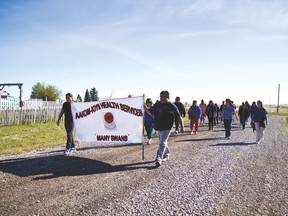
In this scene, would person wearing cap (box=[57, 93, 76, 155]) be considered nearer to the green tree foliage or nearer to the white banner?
the white banner

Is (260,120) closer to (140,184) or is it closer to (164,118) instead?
(164,118)

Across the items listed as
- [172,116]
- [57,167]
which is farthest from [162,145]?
[57,167]

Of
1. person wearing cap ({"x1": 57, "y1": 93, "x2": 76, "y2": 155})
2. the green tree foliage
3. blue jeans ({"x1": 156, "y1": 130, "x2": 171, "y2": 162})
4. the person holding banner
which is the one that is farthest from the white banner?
the green tree foliage

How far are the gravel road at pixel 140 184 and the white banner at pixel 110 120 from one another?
70 centimetres

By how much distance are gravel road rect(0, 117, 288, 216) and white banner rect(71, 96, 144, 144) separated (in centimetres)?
70

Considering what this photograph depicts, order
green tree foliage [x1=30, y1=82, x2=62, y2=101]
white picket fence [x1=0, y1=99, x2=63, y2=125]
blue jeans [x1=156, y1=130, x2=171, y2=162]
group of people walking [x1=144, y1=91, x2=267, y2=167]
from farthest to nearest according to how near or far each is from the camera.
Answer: green tree foliage [x1=30, y1=82, x2=62, y2=101]
white picket fence [x1=0, y1=99, x2=63, y2=125]
group of people walking [x1=144, y1=91, x2=267, y2=167]
blue jeans [x1=156, y1=130, x2=171, y2=162]

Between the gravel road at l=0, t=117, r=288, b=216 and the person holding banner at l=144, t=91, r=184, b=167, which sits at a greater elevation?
the person holding banner at l=144, t=91, r=184, b=167

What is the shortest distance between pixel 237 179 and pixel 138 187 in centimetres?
274

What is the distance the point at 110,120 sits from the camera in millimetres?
9977

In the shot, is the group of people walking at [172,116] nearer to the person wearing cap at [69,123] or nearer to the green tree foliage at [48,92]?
the person wearing cap at [69,123]

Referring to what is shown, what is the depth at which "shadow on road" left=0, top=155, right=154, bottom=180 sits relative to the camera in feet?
24.7

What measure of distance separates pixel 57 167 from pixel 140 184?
2863 millimetres

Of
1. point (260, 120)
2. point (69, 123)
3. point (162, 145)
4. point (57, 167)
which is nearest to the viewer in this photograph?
point (57, 167)

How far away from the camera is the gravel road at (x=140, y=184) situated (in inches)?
206
